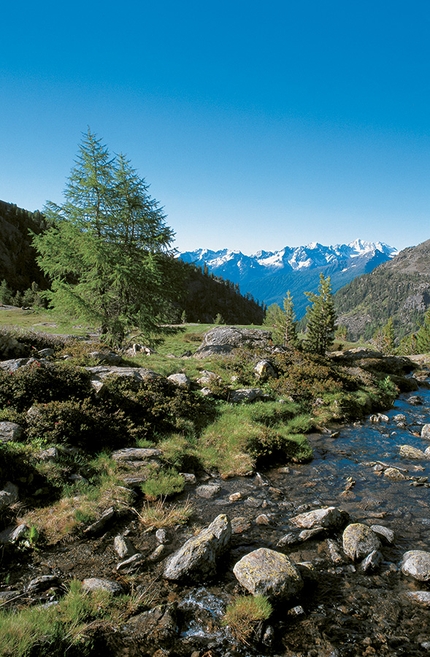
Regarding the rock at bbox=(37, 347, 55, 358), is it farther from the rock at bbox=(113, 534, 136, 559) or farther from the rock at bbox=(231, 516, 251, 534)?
the rock at bbox=(231, 516, 251, 534)

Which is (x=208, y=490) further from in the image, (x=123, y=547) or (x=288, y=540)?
(x=123, y=547)

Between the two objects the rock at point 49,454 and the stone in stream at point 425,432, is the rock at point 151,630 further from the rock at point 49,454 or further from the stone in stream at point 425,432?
the stone in stream at point 425,432

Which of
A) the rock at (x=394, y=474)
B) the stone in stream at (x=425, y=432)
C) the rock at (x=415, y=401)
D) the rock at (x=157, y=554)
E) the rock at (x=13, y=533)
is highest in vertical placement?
the rock at (x=13, y=533)

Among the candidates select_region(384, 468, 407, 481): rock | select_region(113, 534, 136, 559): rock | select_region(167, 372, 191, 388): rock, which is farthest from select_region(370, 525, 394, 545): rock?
select_region(167, 372, 191, 388): rock

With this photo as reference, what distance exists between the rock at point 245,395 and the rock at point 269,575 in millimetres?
11260

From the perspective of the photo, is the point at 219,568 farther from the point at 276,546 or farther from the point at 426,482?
the point at 426,482

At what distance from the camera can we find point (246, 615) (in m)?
5.55

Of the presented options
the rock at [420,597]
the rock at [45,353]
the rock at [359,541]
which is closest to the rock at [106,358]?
the rock at [45,353]

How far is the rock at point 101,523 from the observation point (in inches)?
303

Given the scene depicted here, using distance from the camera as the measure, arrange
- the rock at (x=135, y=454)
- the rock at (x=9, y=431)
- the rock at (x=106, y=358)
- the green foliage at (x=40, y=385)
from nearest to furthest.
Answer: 1. the rock at (x=9, y=431)
2. the rock at (x=135, y=454)
3. the green foliage at (x=40, y=385)
4. the rock at (x=106, y=358)

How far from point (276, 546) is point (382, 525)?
10.2 feet

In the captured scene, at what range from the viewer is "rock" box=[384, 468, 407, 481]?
11539 mm

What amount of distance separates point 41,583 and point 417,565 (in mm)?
7293

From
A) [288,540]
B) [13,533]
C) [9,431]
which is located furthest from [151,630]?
[9,431]
